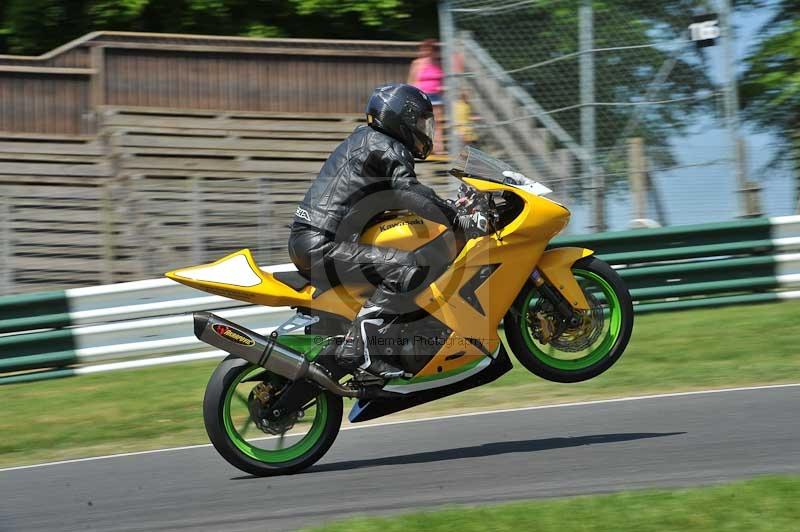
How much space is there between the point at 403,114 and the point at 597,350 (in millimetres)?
1766

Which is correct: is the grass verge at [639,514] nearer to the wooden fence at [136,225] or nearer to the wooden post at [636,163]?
the wooden post at [636,163]

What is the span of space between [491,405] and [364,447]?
4.84 ft

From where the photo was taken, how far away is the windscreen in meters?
6.72

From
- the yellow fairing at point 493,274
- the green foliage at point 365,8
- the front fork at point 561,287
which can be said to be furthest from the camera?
the green foliage at point 365,8

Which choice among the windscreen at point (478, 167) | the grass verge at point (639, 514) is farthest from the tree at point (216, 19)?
the grass verge at point (639, 514)

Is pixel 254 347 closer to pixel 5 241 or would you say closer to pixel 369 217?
pixel 369 217

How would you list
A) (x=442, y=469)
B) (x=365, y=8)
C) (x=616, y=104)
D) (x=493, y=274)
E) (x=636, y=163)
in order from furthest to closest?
1. (x=365, y=8)
2. (x=616, y=104)
3. (x=636, y=163)
4. (x=493, y=274)
5. (x=442, y=469)

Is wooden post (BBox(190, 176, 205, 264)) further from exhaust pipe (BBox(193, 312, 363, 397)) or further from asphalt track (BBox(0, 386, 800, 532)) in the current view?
exhaust pipe (BBox(193, 312, 363, 397))

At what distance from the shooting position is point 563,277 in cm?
684

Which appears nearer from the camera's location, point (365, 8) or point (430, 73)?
point (430, 73)

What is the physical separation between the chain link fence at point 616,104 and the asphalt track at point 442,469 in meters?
3.42

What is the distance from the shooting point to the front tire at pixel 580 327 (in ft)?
22.5

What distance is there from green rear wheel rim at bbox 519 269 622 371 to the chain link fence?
401 cm

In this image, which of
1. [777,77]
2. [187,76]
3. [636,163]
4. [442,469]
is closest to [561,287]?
[442,469]
